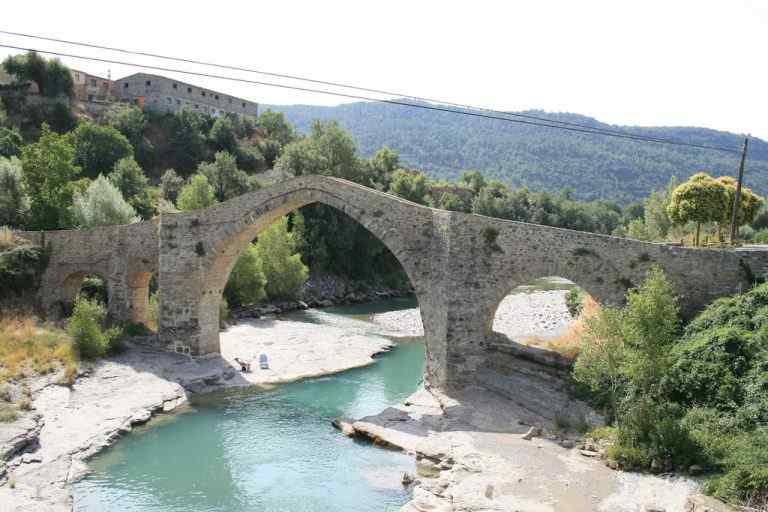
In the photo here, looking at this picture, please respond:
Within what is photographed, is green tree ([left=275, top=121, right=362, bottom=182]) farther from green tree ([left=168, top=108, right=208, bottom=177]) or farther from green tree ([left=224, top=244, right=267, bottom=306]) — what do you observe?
green tree ([left=224, top=244, right=267, bottom=306])

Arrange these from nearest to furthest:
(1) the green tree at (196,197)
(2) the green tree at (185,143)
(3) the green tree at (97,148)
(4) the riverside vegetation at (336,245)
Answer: (4) the riverside vegetation at (336,245)
(1) the green tree at (196,197)
(3) the green tree at (97,148)
(2) the green tree at (185,143)

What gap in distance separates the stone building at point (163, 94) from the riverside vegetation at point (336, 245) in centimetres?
331

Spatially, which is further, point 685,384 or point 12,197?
point 12,197

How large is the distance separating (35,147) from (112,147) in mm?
16242

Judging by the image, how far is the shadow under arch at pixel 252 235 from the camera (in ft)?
62.3

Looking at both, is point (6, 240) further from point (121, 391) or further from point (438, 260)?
point (438, 260)

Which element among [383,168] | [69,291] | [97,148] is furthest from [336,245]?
[69,291]

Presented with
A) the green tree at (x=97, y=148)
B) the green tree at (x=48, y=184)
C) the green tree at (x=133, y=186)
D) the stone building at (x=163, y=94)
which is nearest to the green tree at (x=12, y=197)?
the green tree at (x=48, y=184)

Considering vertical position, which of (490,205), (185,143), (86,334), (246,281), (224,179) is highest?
(185,143)

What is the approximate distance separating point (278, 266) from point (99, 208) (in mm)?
10674

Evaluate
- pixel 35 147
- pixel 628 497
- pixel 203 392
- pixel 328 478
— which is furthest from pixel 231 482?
pixel 35 147

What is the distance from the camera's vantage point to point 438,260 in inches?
715

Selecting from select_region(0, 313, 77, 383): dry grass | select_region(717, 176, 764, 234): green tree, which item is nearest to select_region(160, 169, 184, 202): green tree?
select_region(0, 313, 77, 383): dry grass

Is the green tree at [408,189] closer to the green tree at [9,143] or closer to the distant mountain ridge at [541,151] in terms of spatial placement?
the green tree at [9,143]
